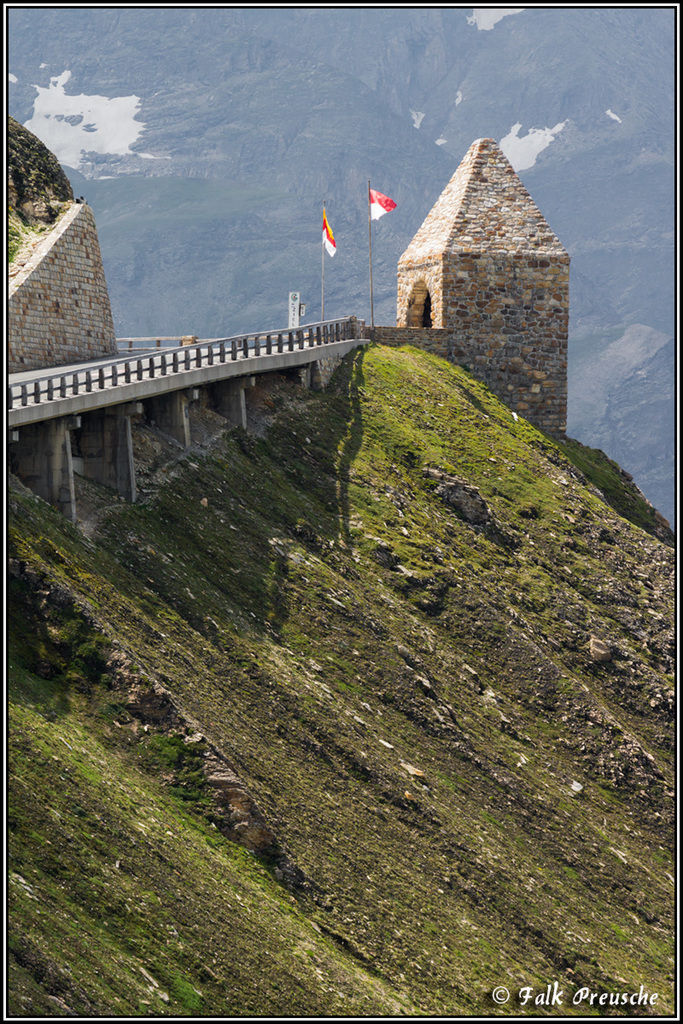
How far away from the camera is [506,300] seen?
52312 millimetres

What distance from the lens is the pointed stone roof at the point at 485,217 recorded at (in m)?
52.3

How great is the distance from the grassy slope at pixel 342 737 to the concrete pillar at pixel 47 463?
3.34 feet

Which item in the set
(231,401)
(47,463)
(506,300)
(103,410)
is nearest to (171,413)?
(103,410)

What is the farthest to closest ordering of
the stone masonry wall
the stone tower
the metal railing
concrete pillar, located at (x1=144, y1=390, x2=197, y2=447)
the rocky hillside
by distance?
the stone tower → the rocky hillside → the stone masonry wall → concrete pillar, located at (x1=144, y1=390, x2=197, y2=447) → the metal railing

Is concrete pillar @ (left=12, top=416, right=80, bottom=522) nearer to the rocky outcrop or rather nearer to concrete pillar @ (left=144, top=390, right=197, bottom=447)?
concrete pillar @ (left=144, top=390, right=197, bottom=447)

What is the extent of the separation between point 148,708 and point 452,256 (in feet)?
110

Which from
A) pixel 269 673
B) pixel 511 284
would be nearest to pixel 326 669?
pixel 269 673

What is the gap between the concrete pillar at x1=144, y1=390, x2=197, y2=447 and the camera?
3322 cm

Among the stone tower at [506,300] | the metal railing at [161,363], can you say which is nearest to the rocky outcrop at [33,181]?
the metal railing at [161,363]

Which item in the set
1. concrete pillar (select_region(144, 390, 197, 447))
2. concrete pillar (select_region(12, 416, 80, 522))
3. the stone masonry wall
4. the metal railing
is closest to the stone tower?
the metal railing

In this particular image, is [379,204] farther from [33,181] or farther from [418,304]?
[33,181]

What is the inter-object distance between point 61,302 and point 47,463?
661 inches

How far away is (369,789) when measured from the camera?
86.0 ft

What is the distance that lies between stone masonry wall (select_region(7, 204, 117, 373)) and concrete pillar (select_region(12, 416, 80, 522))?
11.5 metres
